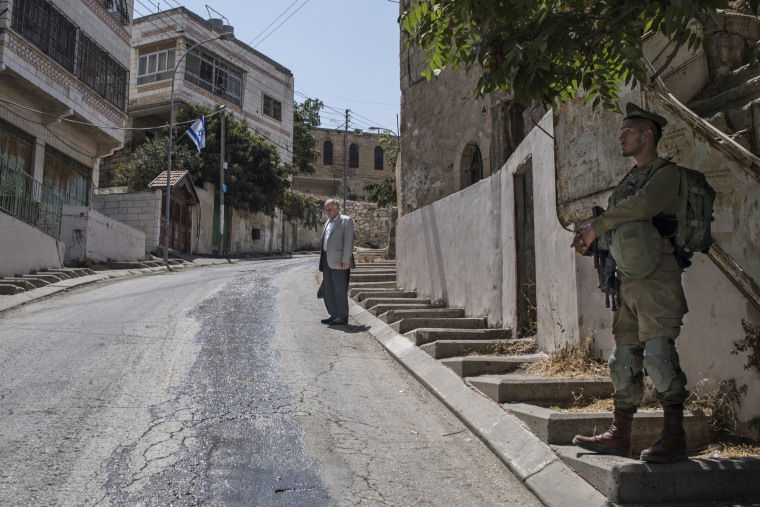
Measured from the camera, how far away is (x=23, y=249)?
13711 millimetres

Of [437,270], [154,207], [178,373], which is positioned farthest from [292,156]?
[178,373]

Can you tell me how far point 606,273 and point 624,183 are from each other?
0.51 meters

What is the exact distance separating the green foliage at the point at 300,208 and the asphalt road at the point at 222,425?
28304 mm

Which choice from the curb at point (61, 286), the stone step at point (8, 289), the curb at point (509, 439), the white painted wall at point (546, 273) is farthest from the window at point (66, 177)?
the curb at point (509, 439)

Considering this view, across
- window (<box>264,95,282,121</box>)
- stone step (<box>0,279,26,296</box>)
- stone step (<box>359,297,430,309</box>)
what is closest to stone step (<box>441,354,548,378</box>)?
stone step (<box>359,297,430,309</box>)

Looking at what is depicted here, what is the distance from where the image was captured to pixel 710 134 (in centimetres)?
378

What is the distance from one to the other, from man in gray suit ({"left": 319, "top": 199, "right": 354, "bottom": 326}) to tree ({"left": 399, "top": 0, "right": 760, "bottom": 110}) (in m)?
5.22

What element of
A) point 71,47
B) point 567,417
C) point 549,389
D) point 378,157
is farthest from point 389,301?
point 378,157

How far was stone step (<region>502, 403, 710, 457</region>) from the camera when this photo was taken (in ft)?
12.3

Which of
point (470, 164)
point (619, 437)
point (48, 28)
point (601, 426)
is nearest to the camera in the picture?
point (619, 437)

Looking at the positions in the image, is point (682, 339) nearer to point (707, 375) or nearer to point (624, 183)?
point (707, 375)

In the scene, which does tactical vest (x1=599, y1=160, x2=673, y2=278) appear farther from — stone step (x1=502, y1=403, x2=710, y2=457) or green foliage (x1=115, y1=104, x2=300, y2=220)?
green foliage (x1=115, y1=104, x2=300, y2=220)

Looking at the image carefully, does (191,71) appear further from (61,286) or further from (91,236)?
(61,286)

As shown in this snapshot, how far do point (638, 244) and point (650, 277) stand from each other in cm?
18
